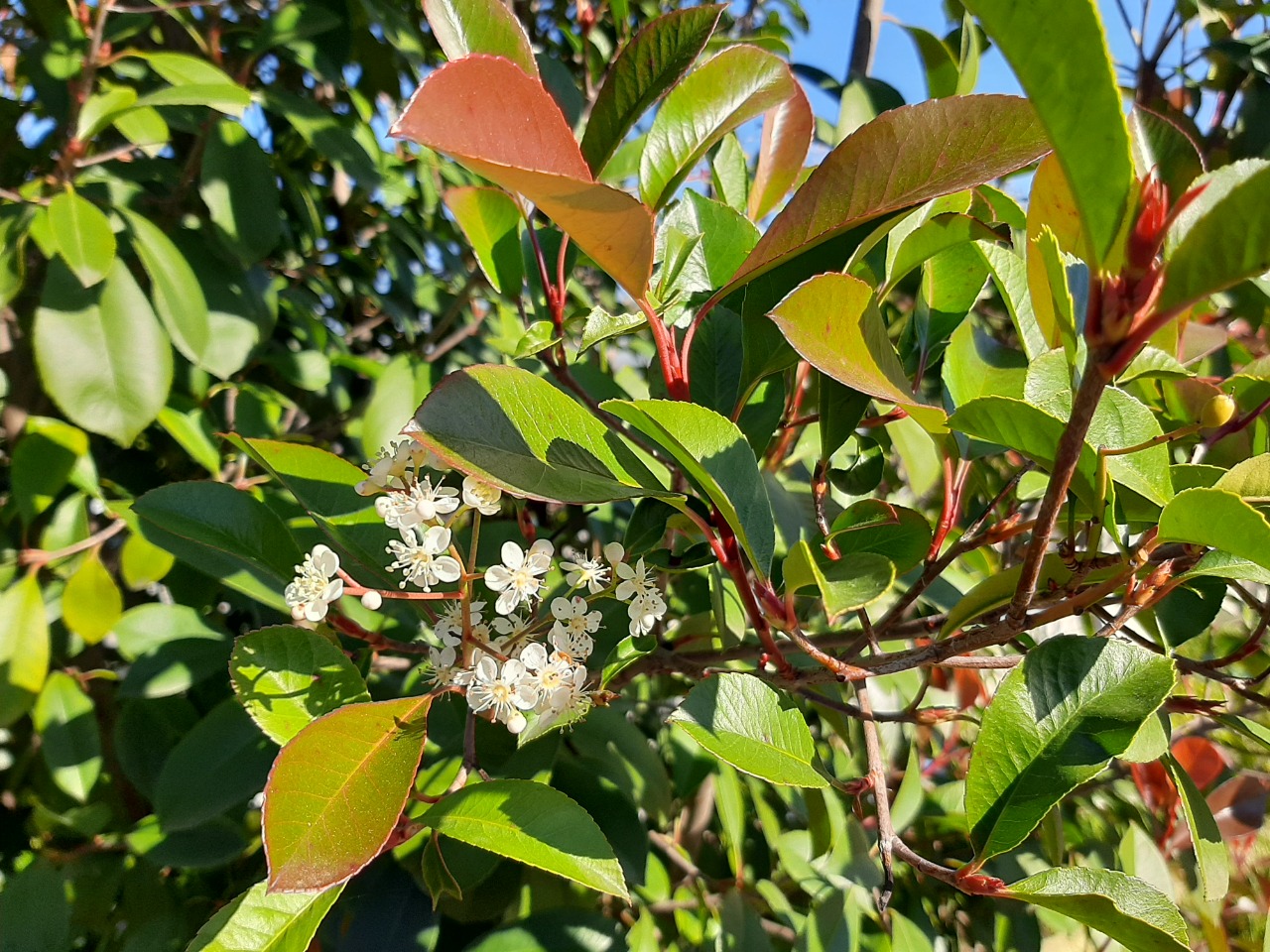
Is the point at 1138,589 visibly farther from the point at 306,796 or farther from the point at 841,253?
the point at 306,796

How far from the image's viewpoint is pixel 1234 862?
1.99 m

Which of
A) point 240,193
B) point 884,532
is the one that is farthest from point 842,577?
point 240,193

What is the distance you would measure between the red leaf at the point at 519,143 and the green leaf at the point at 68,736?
3.13ft

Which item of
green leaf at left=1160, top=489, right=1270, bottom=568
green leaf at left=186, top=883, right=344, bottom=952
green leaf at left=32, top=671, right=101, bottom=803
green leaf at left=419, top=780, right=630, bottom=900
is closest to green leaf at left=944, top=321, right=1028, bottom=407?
green leaf at left=1160, top=489, right=1270, bottom=568

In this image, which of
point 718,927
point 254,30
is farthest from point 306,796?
point 254,30

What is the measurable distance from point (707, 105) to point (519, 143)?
25 centimetres

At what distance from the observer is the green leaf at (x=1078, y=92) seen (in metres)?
0.29

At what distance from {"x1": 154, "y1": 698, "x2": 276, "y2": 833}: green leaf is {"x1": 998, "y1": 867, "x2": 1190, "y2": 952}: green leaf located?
69 cm

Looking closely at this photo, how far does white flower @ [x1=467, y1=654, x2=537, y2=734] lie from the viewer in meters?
0.54

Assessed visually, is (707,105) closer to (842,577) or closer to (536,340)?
(536,340)

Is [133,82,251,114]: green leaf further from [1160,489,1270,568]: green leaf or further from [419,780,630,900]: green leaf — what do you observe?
[1160,489,1270,568]: green leaf

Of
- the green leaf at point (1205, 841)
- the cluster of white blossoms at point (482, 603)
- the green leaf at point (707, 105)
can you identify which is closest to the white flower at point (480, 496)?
the cluster of white blossoms at point (482, 603)

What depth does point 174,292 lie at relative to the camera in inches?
42.1

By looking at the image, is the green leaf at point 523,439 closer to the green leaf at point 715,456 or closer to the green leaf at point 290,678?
the green leaf at point 715,456
